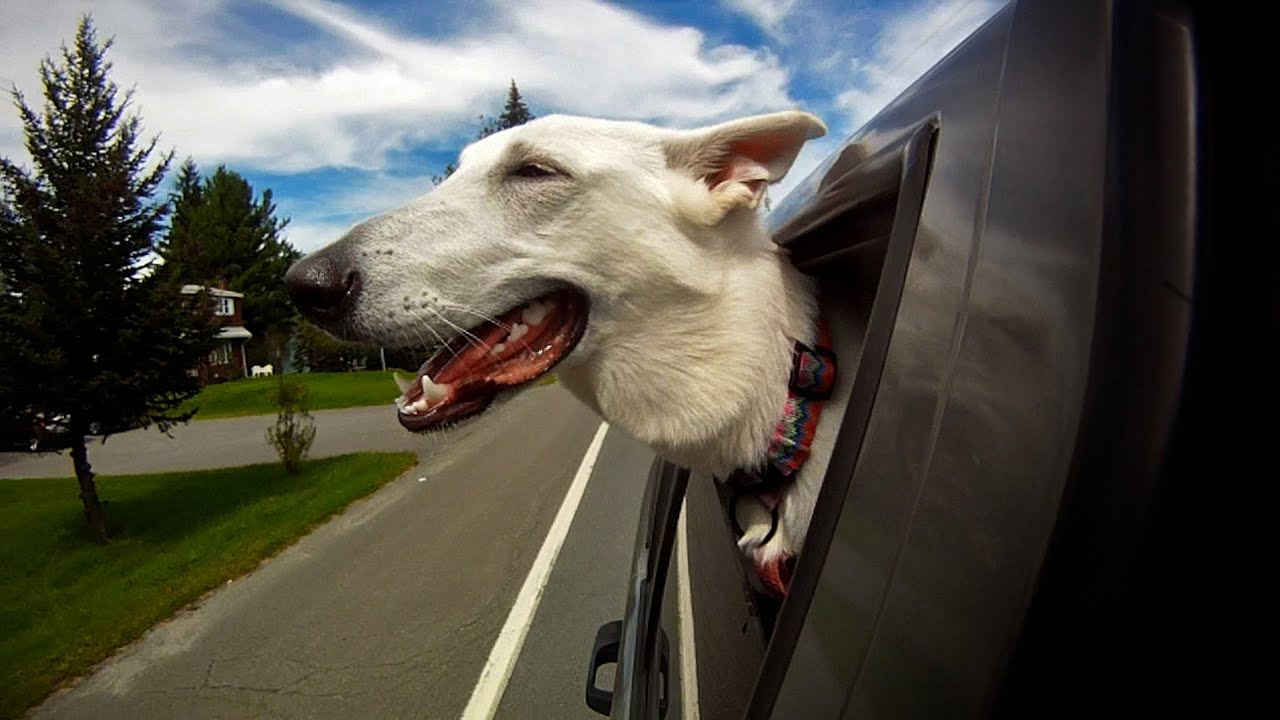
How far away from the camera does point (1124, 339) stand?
49 cm

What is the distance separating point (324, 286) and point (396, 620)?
198 inches

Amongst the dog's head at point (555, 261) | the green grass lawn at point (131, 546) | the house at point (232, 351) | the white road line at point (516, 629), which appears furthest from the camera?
the house at point (232, 351)

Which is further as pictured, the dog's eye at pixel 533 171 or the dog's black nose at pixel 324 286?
the dog's eye at pixel 533 171

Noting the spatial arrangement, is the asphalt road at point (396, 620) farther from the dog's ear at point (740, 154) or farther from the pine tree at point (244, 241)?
the pine tree at point (244, 241)

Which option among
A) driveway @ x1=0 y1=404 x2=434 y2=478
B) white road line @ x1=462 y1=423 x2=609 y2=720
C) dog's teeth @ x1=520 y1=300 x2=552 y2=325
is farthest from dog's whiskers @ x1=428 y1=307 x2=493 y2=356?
driveway @ x1=0 y1=404 x2=434 y2=478

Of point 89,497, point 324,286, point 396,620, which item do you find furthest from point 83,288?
point 324,286

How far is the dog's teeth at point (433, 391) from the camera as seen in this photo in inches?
85.0

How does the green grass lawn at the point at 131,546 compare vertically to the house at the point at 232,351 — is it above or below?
above

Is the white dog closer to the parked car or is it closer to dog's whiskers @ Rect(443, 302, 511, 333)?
dog's whiskers @ Rect(443, 302, 511, 333)

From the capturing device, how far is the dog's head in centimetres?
209

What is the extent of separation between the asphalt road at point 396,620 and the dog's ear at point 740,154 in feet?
11.8

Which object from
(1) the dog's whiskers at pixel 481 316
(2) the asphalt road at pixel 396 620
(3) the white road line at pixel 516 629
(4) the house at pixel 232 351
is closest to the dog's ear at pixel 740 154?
(1) the dog's whiskers at pixel 481 316

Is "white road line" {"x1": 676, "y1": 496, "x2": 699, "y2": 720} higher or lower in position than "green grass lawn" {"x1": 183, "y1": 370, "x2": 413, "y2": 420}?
higher

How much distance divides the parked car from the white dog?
Result: 106 cm
